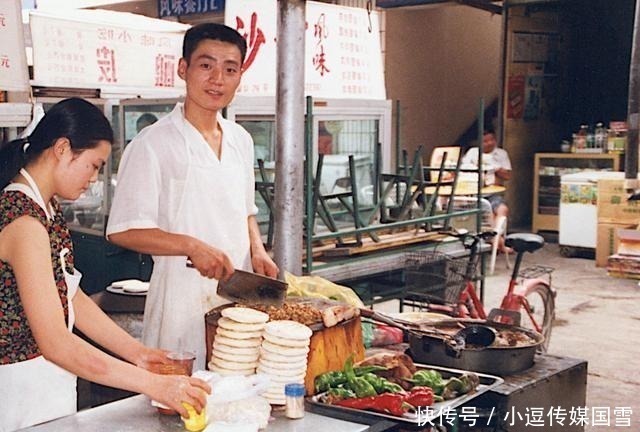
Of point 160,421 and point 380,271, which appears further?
point 380,271

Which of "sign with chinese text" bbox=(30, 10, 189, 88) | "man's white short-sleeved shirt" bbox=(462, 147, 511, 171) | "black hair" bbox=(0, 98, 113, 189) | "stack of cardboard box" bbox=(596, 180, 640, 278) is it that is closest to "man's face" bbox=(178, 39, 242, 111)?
"black hair" bbox=(0, 98, 113, 189)

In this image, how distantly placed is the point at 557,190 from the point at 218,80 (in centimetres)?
1013

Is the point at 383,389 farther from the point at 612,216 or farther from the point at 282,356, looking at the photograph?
the point at 612,216

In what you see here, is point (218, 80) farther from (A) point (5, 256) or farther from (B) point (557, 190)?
(B) point (557, 190)

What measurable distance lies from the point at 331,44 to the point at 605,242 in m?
→ 6.63

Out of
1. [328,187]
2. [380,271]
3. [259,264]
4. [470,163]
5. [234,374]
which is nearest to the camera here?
[234,374]

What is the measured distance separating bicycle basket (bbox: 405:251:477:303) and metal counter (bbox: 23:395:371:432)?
3252 mm

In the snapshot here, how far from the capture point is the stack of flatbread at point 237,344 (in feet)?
8.45

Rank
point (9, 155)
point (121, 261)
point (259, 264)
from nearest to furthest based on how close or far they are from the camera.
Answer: point (9, 155), point (259, 264), point (121, 261)

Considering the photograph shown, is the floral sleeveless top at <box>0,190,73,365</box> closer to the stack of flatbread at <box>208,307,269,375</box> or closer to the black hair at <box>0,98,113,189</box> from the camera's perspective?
the black hair at <box>0,98,113,189</box>

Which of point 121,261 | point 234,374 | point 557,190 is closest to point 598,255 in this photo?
point 557,190

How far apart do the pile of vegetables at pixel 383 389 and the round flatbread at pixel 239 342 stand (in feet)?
0.85

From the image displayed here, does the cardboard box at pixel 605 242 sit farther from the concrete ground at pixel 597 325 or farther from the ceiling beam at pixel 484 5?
the ceiling beam at pixel 484 5

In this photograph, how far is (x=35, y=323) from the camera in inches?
86.7
